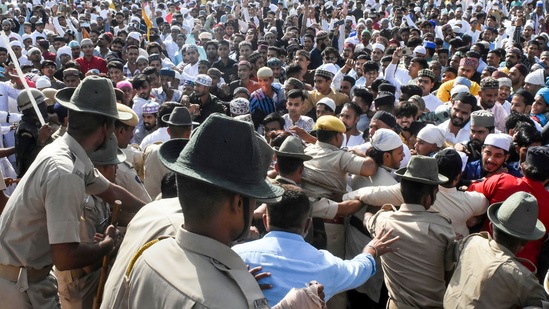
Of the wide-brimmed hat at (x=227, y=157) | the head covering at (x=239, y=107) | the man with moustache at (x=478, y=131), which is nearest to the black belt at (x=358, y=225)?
the man with moustache at (x=478, y=131)

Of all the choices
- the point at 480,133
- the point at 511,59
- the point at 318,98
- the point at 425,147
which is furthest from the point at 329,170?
the point at 511,59

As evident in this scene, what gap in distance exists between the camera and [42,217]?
2.60 m

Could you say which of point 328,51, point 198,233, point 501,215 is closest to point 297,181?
point 501,215

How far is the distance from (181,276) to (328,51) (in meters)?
9.37

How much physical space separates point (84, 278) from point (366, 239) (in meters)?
2.07

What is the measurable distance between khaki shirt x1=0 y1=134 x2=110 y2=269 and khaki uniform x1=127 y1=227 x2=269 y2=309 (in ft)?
2.89

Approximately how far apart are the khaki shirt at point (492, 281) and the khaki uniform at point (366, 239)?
116 cm

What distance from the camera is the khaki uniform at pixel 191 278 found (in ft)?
5.01

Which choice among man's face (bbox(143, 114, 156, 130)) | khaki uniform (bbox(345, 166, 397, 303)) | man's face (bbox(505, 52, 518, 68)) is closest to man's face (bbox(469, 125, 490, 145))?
khaki uniform (bbox(345, 166, 397, 303))

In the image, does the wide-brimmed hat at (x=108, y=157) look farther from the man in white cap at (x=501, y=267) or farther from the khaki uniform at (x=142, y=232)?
the man in white cap at (x=501, y=267)

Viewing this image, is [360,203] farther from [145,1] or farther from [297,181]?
[145,1]

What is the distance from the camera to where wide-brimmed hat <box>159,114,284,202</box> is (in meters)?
1.68

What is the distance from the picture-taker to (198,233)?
1.70 m

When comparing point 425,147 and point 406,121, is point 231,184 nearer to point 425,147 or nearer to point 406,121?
point 425,147
